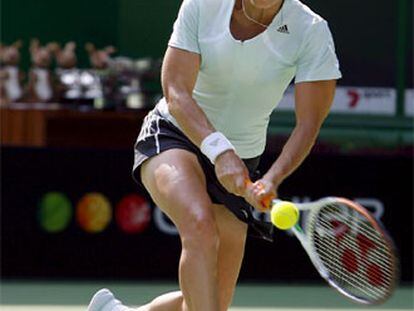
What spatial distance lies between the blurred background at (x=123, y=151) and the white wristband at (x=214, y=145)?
3.65 metres

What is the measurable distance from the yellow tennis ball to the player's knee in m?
0.37

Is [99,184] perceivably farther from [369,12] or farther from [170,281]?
[369,12]

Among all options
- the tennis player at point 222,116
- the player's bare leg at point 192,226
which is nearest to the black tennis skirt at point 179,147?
the tennis player at point 222,116

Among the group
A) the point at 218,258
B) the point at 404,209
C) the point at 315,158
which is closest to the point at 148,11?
the point at 315,158

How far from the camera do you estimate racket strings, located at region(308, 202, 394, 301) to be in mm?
5297

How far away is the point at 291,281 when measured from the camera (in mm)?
10156

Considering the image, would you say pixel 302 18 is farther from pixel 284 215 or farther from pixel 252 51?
pixel 284 215

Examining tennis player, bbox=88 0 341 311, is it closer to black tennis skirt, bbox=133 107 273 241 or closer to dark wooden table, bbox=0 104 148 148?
black tennis skirt, bbox=133 107 273 241

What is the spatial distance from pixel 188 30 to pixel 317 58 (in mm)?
522

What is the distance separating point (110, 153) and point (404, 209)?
2.26 m

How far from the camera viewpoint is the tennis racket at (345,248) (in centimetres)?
525

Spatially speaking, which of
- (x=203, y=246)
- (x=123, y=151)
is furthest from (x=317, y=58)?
(x=123, y=151)

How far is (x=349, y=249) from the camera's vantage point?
18.0ft

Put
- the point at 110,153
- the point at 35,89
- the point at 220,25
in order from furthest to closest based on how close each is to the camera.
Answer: the point at 35,89 → the point at 110,153 → the point at 220,25
